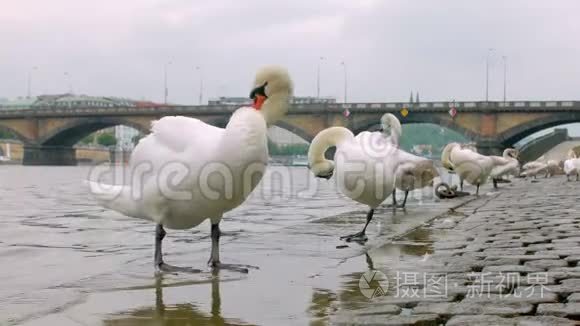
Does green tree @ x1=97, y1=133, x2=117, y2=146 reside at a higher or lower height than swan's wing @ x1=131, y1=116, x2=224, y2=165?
higher

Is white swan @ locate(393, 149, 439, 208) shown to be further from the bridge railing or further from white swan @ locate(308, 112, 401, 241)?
the bridge railing

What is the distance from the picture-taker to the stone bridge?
54719mm

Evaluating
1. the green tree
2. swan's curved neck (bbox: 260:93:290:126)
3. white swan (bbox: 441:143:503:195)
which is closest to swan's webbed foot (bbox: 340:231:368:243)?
swan's curved neck (bbox: 260:93:290:126)

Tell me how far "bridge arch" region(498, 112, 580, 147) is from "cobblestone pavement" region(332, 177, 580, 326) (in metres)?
48.4

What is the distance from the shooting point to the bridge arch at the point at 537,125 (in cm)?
5272

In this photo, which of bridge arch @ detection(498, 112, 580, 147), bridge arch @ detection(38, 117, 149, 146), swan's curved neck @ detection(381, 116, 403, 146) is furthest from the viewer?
bridge arch @ detection(38, 117, 149, 146)

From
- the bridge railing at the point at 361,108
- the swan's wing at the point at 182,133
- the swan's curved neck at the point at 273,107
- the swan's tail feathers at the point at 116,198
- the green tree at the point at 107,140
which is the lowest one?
the swan's tail feathers at the point at 116,198

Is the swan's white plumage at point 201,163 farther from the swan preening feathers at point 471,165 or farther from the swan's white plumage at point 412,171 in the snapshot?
the swan preening feathers at point 471,165

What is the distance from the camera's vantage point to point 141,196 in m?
5.17

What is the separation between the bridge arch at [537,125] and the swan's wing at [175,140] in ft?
169

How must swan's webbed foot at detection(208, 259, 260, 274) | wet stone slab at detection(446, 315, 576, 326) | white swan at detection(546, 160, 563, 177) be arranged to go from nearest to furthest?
wet stone slab at detection(446, 315, 576, 326), swan's webbed foot at detection(208, 259, 260, 274), white swan at detection(546, 160, 563, 177)

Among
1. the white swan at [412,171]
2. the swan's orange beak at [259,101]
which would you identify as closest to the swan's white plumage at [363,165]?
the swan's orange beak at [259,101]

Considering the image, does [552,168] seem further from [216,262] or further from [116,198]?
[116,198]

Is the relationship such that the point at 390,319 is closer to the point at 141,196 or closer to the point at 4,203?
the point at 141,196
